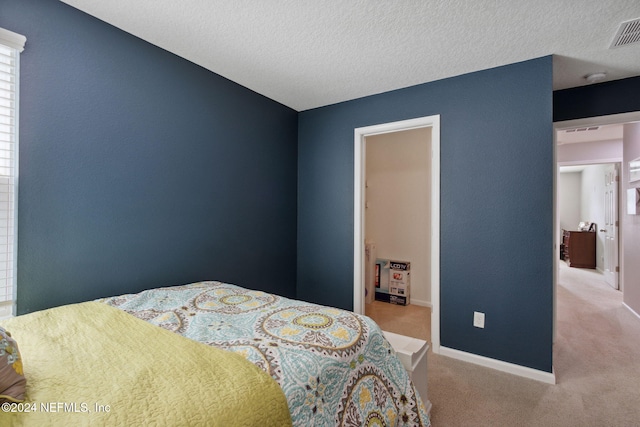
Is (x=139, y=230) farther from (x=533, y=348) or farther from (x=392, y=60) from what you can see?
(x=533, y=348)

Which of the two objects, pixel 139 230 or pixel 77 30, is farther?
pixel 139 230

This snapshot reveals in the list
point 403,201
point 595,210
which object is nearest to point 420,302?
point 403,201

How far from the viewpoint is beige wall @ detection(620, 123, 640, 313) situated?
11.4ft

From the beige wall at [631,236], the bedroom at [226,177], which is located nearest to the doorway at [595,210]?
the beige wall at [631,236]

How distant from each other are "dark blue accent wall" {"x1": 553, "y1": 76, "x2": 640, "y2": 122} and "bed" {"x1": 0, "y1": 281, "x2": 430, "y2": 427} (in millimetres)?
2895

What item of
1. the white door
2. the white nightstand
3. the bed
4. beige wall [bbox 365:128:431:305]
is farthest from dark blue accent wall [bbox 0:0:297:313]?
the white door

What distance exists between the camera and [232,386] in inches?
35.0

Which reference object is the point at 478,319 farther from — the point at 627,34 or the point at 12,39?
the point at 12,39

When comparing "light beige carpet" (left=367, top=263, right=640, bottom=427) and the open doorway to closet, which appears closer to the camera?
"light beige carpet" (left=367, top=263, right=640, bottom=427)

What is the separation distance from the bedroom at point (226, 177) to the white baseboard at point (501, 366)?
5 cm

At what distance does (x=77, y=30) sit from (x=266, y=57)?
1153mm

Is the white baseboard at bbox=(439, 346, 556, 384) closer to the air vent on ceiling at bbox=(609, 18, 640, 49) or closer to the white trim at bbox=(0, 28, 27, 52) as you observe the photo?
the air vent on ceiling at bbox=(609, 18, 640, 49)

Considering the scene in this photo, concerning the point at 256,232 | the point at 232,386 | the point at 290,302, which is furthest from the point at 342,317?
the point at 256,232

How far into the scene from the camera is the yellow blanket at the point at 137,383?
2.48ft
